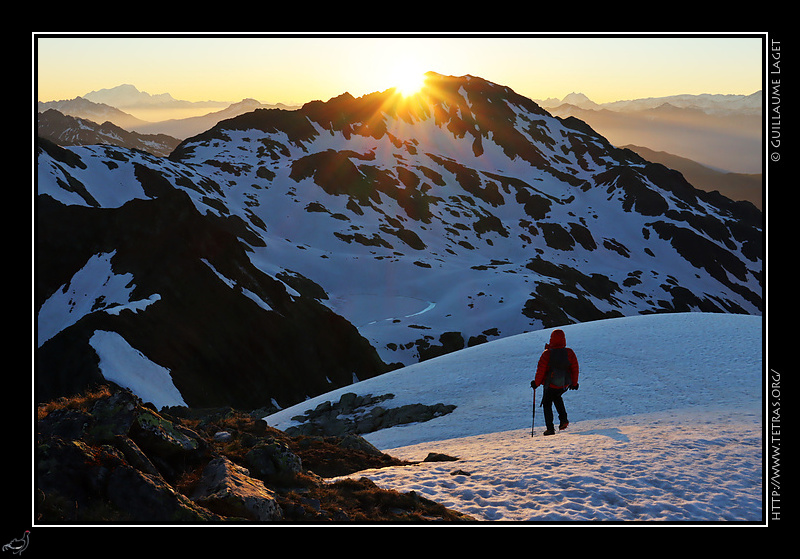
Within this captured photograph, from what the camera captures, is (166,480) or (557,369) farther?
(557,369)

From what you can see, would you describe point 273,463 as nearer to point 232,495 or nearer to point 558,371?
point 232,495

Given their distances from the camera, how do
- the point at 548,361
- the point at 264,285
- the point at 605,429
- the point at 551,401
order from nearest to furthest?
the point at 548,361
the point at 551,401
the point at 605,429
the point at 264,285

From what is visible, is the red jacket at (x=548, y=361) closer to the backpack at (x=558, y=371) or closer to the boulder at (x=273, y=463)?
the backpack at (x=558, y=371)

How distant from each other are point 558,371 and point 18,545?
473 inches

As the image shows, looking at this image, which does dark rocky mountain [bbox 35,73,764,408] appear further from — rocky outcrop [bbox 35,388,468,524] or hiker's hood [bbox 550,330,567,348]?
hiker's hood [bbox 550,330,567,348]

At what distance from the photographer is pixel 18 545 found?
24.6 ft

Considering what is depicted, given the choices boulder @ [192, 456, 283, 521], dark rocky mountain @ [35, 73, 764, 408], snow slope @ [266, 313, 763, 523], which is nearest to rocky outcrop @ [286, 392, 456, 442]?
snow slope @ [266, 313, 763, 523]

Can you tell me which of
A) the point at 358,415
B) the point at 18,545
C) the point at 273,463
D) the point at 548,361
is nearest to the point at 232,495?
the point at 273,463

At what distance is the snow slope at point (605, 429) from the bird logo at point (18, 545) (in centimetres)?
631

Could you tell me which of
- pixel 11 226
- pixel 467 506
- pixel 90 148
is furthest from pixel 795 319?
pixel 90 148

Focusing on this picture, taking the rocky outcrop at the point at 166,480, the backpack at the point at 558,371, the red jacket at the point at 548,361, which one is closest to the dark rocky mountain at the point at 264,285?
the rocky outcrop at the point at 166,480

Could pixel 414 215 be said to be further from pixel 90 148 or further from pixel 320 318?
pixel 320 318

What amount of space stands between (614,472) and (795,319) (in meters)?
4.78

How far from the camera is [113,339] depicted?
45.3 metres
